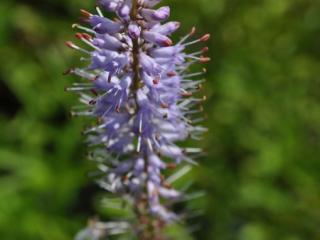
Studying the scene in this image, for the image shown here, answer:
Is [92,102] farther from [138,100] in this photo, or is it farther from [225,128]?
[225,128]

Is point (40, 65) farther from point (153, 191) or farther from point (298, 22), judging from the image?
point (153, 191)

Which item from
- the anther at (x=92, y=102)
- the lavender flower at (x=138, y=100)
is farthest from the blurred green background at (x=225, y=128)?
the anther at (x=92, y=102)

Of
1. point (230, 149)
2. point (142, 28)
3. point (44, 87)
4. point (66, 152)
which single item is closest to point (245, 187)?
point (230, 149)

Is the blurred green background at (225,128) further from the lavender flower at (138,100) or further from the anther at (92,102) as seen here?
the anther at (92,102)

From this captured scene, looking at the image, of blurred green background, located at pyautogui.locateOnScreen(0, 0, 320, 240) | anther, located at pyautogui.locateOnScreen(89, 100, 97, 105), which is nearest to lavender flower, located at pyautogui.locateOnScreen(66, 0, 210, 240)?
anther, located at pyautogui.locateOnScreen(89, 100, 97, 105)

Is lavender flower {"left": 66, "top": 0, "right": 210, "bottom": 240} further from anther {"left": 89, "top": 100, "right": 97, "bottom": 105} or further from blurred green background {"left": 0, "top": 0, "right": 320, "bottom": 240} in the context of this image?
blurred green background {"left": 0, "top": 0, "right": 320, "bottom": 240}

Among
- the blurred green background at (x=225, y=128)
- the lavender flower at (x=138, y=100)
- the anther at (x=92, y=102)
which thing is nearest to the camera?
the lavender flower at (x=138, y=100)

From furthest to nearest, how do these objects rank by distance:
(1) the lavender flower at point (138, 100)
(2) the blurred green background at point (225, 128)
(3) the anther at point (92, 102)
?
(2) the blurred green background at point (225, 128) < (3) the anther at point (92, 102) < (1) the lavender flower at point (138, 100)

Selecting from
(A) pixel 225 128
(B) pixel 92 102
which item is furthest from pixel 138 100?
(A) pixel 225 128
